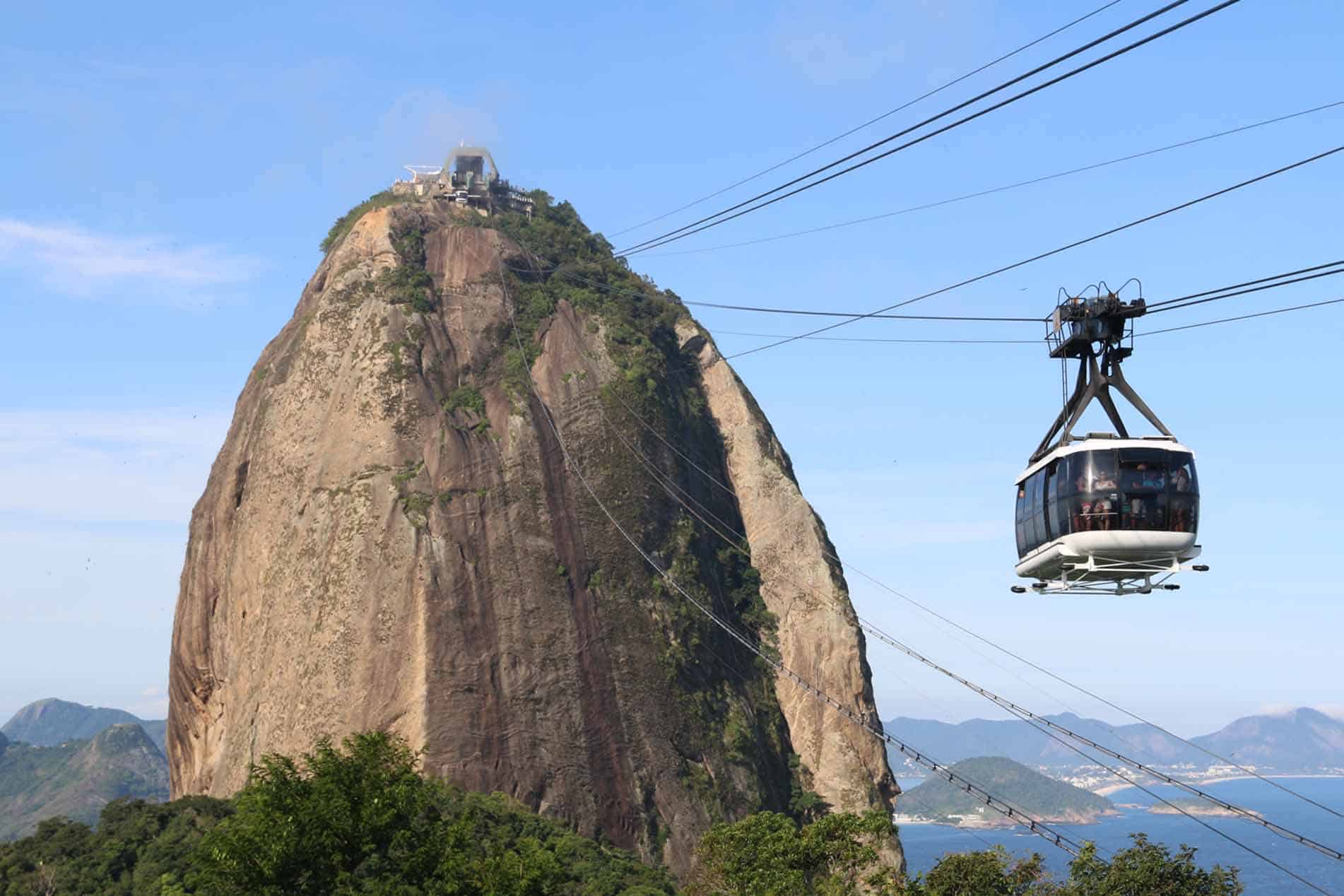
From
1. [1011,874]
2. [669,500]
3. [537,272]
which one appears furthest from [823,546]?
[1011,874]

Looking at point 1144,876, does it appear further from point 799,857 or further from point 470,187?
point 470,187

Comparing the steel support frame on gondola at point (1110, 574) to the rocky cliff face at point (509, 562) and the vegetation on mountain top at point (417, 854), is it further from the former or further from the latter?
the rocky cliff face at point (509, 562)

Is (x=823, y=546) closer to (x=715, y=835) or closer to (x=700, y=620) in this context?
(x=700, y=620)

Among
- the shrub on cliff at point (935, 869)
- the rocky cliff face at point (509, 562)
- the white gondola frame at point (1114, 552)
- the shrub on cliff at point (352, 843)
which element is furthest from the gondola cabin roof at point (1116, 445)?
the rocky cliff face at point (509, 562)

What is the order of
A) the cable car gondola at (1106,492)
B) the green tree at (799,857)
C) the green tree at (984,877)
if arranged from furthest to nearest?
the green tree at (984,877)
the green tree at (799,857)
the cable car gondola at (1106,492)

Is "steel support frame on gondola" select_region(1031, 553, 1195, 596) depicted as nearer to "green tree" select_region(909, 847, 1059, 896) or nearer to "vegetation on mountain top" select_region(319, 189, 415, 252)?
"green tree" select_region(909, 847, 1059, 896)

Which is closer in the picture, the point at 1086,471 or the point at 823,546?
the point at 1086,471

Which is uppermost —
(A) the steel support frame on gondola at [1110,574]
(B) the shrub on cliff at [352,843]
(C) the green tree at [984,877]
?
(A) the steel support frame on gondola at [1110,574]
